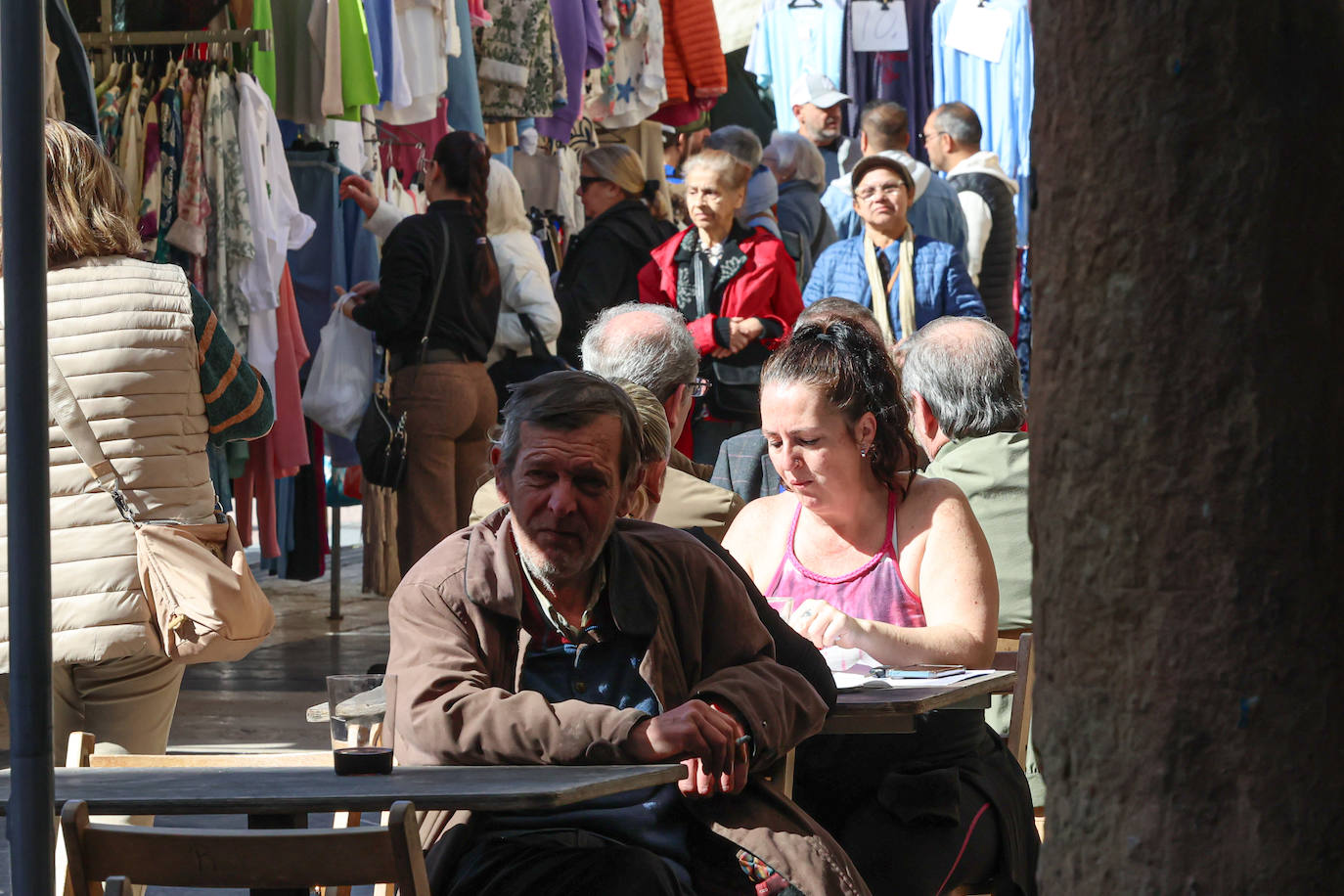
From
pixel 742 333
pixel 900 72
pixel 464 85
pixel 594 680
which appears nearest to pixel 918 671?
pixel 594 680

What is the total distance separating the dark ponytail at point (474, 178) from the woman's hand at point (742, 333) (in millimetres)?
1052

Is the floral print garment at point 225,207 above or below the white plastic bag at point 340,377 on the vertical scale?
above

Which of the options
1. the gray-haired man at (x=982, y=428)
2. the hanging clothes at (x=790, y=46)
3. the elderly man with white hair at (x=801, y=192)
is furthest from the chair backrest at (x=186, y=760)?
the hanging clothes at (x=790, y=46)

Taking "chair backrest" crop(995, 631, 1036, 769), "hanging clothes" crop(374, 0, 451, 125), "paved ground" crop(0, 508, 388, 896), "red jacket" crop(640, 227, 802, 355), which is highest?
"hanging clothes" crop(374, 0, 451, 125)

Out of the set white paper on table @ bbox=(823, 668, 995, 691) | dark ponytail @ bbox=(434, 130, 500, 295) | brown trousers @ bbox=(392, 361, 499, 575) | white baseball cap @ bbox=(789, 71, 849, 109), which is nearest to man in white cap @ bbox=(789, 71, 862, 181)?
white baseball cap @ bbox=(789, 71, 849, 109)

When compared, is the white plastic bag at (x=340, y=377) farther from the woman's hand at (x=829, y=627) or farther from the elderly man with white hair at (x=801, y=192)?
the woman's hand at (x=829, y=627)

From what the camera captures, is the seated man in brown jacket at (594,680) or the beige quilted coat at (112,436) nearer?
the seated man in brown jacket at (594,680)

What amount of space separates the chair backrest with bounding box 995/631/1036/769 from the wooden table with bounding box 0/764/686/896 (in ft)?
3.82

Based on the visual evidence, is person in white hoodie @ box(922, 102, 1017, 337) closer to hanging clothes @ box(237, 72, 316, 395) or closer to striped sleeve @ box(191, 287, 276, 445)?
hanging clothes @ box(237, 72, 316, 395)

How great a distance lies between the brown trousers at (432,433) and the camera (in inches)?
287

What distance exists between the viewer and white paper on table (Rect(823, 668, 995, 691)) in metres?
3.18

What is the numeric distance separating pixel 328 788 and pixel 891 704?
38.3 inches

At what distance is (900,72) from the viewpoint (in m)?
11.9

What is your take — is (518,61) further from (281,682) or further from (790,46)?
(790,46)
